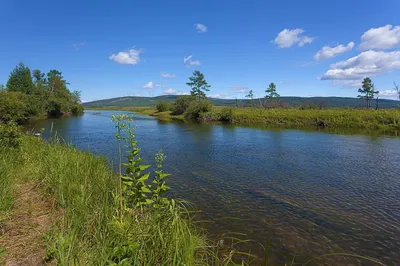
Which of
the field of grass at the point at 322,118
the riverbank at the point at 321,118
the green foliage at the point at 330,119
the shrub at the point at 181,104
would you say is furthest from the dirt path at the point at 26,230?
the shrub at the point at 181,104

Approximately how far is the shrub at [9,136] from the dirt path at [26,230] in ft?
12.6

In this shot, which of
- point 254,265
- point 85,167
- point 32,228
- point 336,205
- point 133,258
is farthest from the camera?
point 336,205

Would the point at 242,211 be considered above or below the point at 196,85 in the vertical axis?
below

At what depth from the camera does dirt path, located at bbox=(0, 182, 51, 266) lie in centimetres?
375

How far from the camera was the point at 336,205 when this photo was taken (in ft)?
29.8

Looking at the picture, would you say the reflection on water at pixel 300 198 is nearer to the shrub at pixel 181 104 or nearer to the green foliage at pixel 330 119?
the green foliage at pixel 330 119

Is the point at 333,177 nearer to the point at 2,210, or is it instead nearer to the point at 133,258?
the point at 133,258

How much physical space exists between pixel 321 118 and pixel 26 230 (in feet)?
A: 143

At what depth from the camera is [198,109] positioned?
203 ft

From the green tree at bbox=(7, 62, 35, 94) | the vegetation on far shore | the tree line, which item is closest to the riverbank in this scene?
the vegetation on far shore

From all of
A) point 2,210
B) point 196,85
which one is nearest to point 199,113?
point 196,85

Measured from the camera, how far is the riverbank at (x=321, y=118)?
116ft

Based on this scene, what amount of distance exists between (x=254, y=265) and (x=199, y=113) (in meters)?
55.1

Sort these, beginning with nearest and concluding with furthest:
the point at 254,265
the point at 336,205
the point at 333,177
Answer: the point at 254,265 < the point at 336,205 < the point at 333,177
